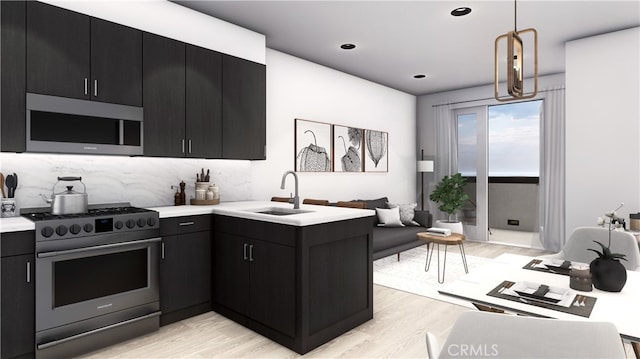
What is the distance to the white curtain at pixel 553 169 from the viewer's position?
→ 224 inches

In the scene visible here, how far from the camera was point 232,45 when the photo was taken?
3.75 metres

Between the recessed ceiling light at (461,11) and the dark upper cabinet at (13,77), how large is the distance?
11.5ft

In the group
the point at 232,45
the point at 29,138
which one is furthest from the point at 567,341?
the point at 232,45

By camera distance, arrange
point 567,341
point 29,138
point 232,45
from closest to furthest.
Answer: point 567,341 → point 29,138 → point 232,45

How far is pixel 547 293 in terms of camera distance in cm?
151

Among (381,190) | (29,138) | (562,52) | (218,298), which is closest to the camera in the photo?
(29,138)

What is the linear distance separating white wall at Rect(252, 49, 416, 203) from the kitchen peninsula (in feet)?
4.58

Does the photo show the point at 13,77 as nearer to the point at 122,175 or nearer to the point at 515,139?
the point at 122,175

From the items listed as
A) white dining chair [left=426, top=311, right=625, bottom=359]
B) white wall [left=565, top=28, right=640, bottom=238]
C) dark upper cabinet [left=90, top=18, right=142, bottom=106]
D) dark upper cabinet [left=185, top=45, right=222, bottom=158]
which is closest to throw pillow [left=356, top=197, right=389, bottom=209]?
white wall [left=565, top=28, right=640, bottom=238]

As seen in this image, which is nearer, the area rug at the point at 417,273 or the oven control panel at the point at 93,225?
the oven control panel at the point at 93,225

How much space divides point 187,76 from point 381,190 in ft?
13.4

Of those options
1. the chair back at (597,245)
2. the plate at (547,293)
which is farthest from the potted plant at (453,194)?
the plate at (547,293)

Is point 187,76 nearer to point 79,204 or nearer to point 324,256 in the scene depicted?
point 79,204

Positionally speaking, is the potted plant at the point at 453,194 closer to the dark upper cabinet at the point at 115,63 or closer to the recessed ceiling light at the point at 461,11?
the recessed ceiling light at the point at 461,11
